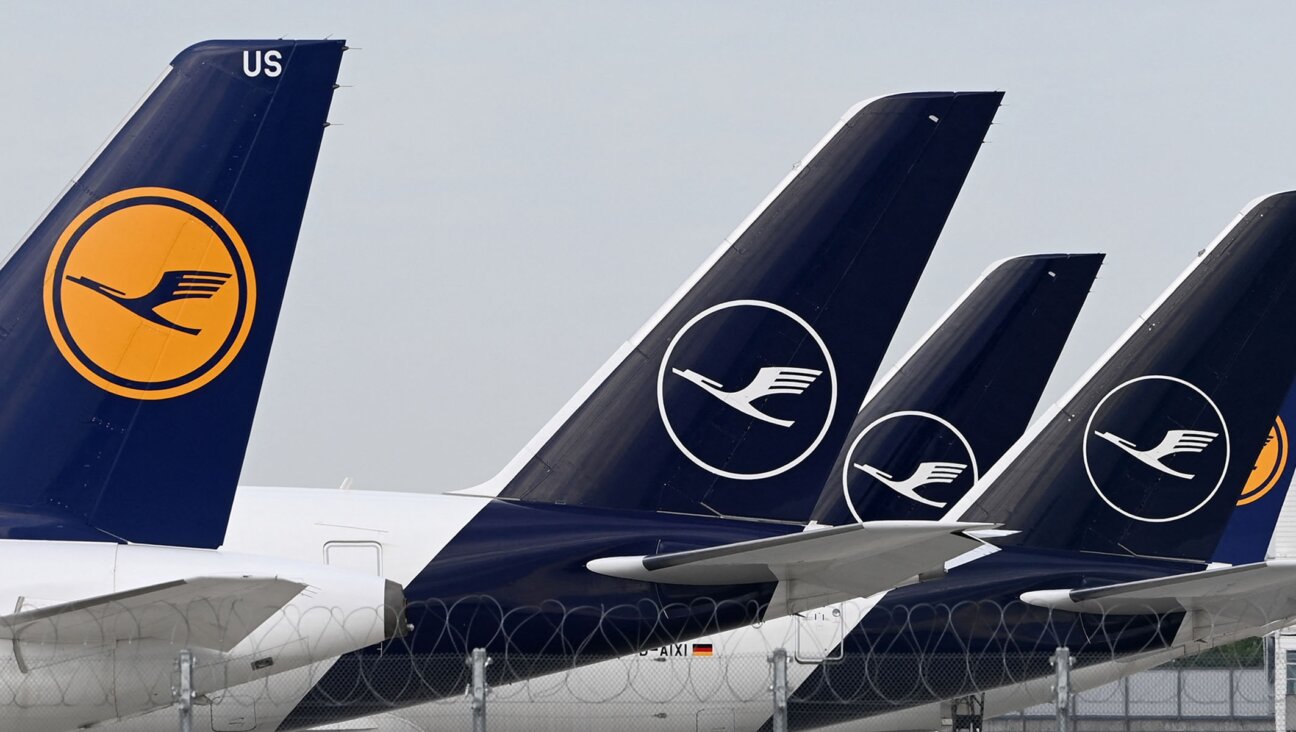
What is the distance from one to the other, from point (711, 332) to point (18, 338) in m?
6.39

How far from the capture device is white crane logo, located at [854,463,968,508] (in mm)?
23078

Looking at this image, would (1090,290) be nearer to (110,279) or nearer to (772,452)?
(772,452)

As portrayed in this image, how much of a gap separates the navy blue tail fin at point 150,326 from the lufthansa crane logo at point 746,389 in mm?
4818

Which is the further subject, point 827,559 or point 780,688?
point 827,559

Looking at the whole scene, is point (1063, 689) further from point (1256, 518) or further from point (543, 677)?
point (1256, 518)

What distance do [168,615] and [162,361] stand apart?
6.29ft

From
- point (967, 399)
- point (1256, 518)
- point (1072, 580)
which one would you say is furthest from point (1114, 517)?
point (1256, 518)

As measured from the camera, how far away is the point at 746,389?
55.7 feet

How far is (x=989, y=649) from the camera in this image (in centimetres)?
1992

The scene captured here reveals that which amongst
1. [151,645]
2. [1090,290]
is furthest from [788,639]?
[151,645]

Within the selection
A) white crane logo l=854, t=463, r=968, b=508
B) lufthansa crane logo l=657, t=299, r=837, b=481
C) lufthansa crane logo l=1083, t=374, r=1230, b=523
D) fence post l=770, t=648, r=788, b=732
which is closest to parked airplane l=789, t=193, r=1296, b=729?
lufthansa crane logo l=1083, t=374, r=1230, b=523

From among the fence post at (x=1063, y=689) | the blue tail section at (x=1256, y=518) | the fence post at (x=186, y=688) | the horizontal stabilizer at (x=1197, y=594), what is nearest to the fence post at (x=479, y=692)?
the fence post at (x=186, y=688)

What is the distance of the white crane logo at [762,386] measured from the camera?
17.0 metres

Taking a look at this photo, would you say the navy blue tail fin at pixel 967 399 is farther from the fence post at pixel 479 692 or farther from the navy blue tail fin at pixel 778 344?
the fence post at pixel 479 692
